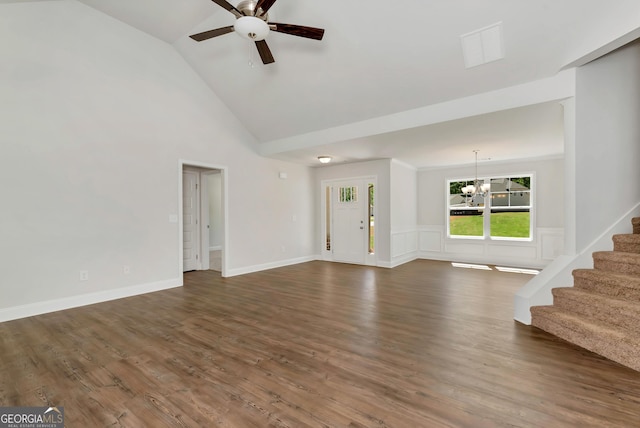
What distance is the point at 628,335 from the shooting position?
239 centimetres

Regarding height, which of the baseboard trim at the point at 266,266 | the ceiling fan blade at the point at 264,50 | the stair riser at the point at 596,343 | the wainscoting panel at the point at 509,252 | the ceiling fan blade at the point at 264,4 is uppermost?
the ceiling fan blade at the point at 264,4

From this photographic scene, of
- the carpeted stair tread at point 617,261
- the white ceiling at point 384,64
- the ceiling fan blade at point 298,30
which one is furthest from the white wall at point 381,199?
the ceiling fan blade at point 298,30

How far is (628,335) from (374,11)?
3.99 metres

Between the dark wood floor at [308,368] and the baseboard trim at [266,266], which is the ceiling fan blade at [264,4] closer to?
the dark wood floor at [308,368]

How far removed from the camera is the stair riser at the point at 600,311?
2.47 metres

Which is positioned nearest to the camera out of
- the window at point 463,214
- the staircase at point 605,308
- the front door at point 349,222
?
the staircase at point 605,308

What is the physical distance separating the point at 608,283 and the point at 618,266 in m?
0.31

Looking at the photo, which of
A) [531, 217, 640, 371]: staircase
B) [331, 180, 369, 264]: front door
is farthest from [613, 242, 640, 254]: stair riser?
[331, 180, 369, 264]: front door

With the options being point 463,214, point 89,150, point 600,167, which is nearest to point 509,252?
point 463,214

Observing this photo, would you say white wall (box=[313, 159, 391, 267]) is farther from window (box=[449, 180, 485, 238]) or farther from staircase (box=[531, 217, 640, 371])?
staircase (box=[531, 217, 640, 371])

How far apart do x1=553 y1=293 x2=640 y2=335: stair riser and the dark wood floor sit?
0.42 metres

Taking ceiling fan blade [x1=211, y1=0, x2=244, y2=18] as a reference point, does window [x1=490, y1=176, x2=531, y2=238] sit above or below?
below

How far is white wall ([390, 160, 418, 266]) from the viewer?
Answer: 679 centimetres

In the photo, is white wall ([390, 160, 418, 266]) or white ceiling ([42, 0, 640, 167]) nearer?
white ceiling ([42, 0, 640, 167])
